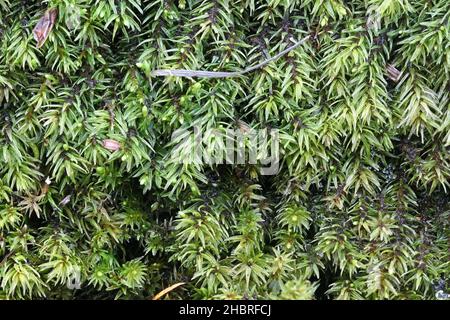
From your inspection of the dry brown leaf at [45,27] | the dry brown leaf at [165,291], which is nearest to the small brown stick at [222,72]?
the dry brown leaf at [45,27]

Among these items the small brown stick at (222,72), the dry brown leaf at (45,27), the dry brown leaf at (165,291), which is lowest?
the dry brown leaf at (165,291)

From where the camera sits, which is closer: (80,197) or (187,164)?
(187,164)

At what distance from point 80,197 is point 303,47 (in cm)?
93

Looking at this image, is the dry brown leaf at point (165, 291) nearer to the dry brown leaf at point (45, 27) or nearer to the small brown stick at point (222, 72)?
the small brown stick at point (222, 72)

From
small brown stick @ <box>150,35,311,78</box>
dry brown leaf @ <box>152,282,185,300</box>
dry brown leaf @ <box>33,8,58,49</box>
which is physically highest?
dry brown leaf @ <box>33,8,58,49</box>

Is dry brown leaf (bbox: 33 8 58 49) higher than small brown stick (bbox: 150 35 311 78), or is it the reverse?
dry brown leaf (bbox: 33 8 58 49)

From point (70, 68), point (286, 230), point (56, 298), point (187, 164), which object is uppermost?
point (70, 68)

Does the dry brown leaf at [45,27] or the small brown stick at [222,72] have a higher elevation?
the dry brown leaf at [45,27]

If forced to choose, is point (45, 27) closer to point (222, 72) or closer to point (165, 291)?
point (222, 72)

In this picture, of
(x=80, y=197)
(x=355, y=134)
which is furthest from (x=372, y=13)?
(x=80, y=197)

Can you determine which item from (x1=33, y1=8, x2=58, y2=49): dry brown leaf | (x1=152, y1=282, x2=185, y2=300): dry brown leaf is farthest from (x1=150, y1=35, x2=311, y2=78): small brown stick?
(x1=152, y1=282, x2=185, y2=300): dry brown leaf

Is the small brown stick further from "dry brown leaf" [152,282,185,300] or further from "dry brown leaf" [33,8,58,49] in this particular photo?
"dry brown leaf" [152,282,185,300]

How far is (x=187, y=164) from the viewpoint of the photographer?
6.19 ft

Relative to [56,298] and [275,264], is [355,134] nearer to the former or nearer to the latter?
[275,264]
